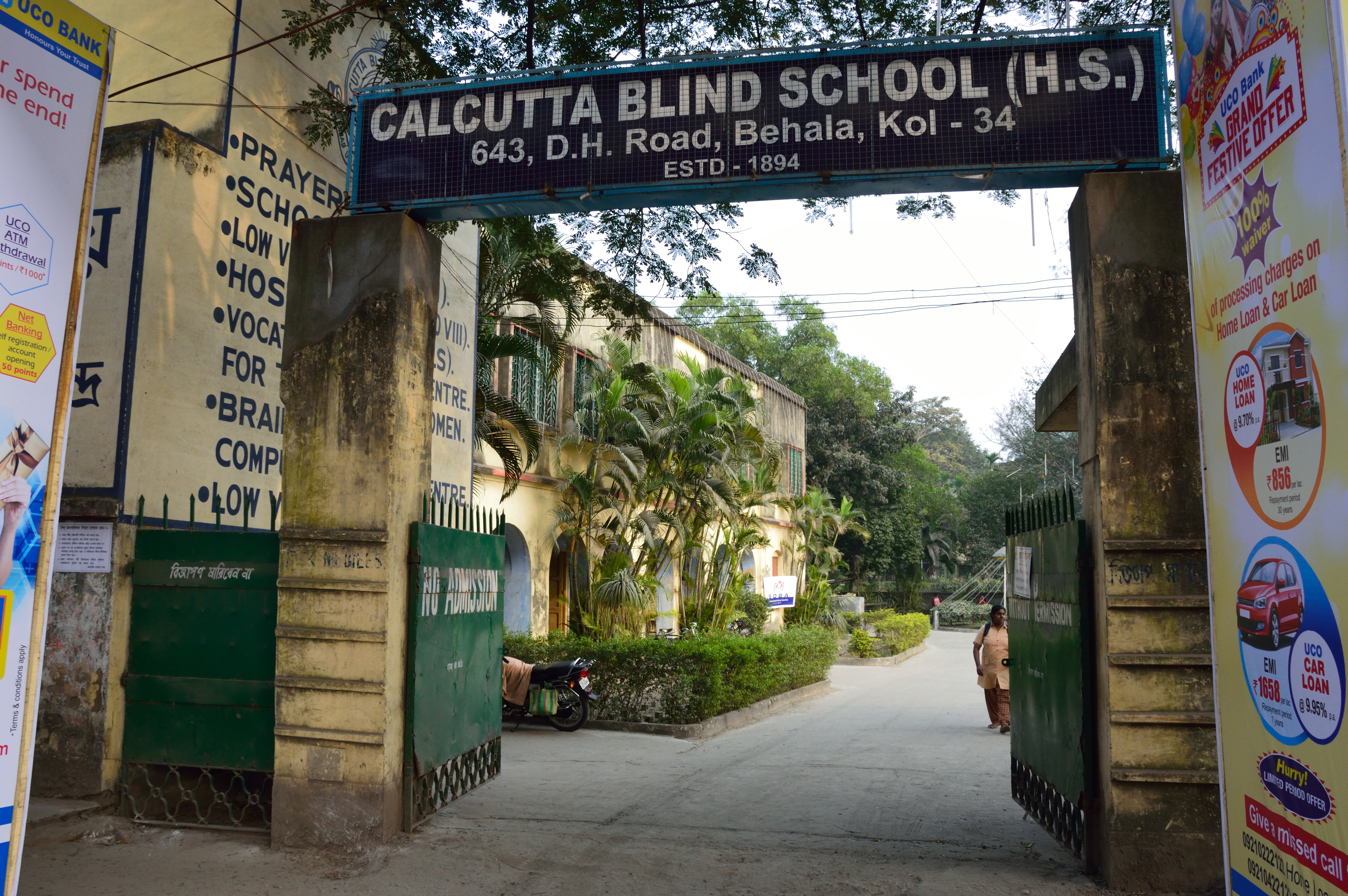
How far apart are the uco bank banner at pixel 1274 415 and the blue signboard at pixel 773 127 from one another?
1.82m

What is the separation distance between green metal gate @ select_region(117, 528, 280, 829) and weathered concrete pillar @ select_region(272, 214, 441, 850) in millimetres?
269

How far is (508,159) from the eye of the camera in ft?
19.8

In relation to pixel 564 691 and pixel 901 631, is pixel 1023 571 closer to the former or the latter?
pixel 564 691

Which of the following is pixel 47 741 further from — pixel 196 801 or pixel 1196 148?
pixel 1196 148

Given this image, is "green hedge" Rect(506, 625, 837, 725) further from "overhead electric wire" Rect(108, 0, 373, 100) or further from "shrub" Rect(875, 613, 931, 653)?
"shrub" Rect(875, 613, 931, 653)

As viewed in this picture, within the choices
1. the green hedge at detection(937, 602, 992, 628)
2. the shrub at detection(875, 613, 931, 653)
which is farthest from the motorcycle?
the green hedge at detection(937, 602, 992, 628)

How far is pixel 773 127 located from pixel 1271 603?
387 centimetres

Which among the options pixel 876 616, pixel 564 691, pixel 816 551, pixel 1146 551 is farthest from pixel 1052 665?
pixel 876 616

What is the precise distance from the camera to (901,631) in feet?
86.0

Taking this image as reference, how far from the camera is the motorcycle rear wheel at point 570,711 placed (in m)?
10.7

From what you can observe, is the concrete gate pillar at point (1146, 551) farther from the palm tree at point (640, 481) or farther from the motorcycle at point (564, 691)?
the palm tree at point (640, 481)

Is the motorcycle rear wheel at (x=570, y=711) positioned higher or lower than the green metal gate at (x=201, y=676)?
lower

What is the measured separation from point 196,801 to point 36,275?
3977 mm

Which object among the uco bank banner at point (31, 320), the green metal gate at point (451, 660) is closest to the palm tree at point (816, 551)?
the green metal gate at point (451, 660)
